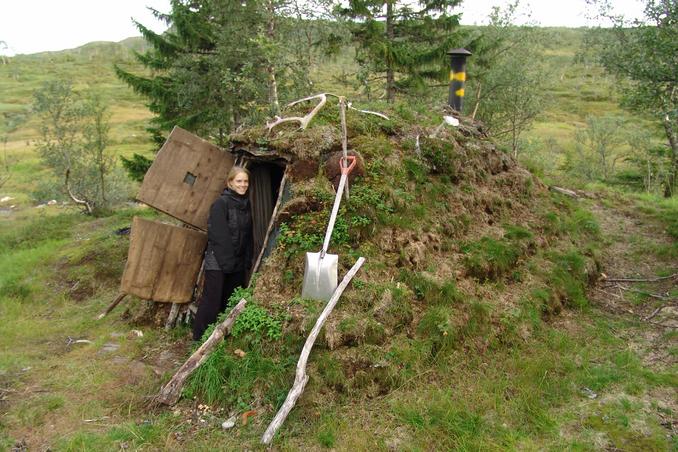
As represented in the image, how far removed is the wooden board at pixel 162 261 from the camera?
607 cm

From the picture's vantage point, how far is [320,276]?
4969 mm

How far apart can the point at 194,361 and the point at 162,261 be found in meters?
2.03

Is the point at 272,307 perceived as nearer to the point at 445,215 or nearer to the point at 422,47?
the point at 445,215

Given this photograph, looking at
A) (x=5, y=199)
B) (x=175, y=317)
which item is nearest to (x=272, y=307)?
(x=175, y=317)

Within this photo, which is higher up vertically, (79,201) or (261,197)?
(261,197)

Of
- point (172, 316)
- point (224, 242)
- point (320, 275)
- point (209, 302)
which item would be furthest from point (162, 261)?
point (320, 275)

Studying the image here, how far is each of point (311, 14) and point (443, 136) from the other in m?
7.21

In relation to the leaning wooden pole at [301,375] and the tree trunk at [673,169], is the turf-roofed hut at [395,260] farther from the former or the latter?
the tree trunk at [673,169]

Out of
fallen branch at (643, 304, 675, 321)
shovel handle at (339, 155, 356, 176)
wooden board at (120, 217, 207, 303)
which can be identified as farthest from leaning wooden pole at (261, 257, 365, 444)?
fallen branch at (643, 304, 675, 321)

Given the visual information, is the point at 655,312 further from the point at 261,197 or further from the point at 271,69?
the point at 271,69

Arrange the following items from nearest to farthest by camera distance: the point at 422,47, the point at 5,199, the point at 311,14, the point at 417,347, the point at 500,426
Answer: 1. the point at 500,426
2. the point at 417,347
3. the point at 311,14
4. the point at 422,47
5. the point at 5,199

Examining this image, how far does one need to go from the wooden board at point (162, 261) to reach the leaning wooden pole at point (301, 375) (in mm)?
2507

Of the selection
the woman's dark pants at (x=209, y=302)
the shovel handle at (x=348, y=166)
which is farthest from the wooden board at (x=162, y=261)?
the shovel handle at (x=348, y=166)

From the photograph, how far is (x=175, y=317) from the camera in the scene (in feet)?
20.8
